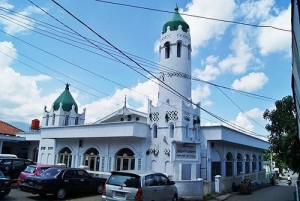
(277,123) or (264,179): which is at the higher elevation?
(277,123)

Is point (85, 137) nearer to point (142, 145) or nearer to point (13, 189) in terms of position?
point (142, 145)

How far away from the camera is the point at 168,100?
25281 millimetres

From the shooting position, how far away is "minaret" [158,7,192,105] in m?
25.7

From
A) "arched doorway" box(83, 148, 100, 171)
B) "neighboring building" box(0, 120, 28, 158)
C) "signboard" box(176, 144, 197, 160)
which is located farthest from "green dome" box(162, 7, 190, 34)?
"neighboring building" box(0, 120, 28, 158)

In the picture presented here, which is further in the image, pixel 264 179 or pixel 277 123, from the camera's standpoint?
pixel 264 179

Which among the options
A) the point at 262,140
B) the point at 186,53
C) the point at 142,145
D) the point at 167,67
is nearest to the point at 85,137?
the point at 142,145

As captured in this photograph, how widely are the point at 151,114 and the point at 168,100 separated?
71.8 inches

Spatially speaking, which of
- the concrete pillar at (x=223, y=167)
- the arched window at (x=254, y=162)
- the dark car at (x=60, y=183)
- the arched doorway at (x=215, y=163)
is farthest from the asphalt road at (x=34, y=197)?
the arched window at (x=254, y=162)

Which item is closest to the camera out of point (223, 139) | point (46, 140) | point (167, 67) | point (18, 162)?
point (18, 162)

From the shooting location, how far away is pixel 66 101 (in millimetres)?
36281

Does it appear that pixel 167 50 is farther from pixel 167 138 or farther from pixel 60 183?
pixel 60 183

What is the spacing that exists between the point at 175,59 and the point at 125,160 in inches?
372

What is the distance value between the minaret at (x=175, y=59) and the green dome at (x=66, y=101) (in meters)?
14.4

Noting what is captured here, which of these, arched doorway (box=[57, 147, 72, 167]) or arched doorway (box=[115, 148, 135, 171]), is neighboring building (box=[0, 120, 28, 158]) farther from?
arched doorway (box=[115, 148, 135, 171])
